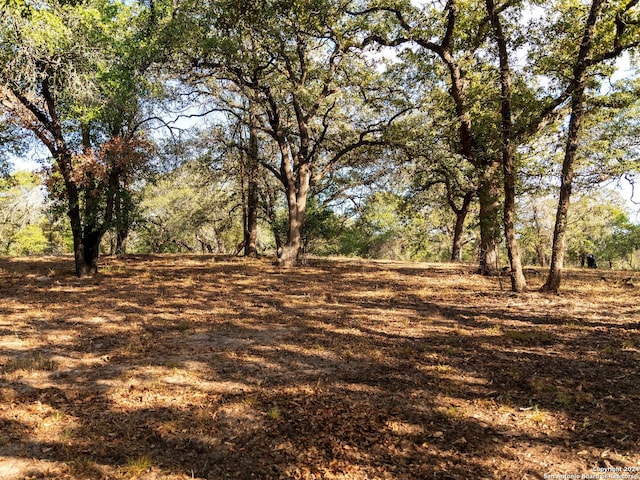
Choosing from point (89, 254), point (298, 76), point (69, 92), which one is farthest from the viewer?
point (298, 76)

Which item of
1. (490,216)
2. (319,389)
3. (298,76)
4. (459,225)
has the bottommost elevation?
(319,389)

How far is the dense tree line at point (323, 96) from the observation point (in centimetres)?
1148

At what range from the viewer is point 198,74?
52.4 ft

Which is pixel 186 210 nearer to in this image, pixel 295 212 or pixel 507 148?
pixel 295 212

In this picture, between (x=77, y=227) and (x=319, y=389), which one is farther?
(x=77, y=227)

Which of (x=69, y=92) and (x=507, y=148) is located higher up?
(x=69, y=92)

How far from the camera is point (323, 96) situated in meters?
16.8

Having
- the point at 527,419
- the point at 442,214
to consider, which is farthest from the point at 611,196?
the point at 527,419

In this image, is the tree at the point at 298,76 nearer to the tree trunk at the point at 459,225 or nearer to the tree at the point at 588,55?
the tree at the point at 588,55

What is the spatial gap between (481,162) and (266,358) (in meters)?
11.1

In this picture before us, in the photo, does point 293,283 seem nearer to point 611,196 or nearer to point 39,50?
point 39,50

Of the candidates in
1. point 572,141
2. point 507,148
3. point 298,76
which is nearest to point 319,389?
point 507,148

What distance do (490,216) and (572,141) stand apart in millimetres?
3102

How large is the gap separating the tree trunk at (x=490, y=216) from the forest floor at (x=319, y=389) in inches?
107
